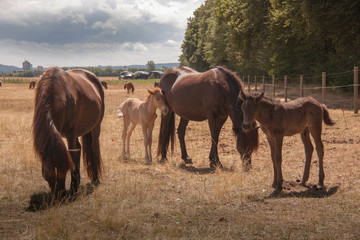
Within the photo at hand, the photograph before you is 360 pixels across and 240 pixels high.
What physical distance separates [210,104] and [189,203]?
315 cm

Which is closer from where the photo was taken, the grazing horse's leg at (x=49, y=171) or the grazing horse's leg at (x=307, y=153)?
the grazing horse's leg at (x=49, y=171)

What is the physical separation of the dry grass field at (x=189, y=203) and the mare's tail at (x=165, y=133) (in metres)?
0.50

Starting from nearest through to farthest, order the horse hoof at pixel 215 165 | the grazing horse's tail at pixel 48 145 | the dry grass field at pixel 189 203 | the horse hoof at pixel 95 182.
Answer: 1. the dry grass field at pixel 189 203
2. the grazing horse's tail at pixel 48 145
3. the horse hoof at pixel 95 182
4. the horse hoof at pixel 215 165

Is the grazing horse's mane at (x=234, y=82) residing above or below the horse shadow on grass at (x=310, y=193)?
above

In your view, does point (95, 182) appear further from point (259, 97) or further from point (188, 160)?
point (259, 97)

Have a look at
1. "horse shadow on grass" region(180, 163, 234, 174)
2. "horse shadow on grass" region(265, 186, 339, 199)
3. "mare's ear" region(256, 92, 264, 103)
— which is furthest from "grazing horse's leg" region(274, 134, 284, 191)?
"horse shadow on grass" region(180, 163, 234, 174)

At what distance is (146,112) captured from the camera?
872 centimetres

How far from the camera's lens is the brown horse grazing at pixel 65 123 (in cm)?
452

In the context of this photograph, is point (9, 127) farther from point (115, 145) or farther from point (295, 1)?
point (295, 1)

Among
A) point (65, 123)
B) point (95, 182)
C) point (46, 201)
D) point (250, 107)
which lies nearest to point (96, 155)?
point (95, 182)

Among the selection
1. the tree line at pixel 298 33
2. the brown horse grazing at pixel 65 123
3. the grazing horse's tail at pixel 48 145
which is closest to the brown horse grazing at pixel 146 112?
the brown horse grazing at pixel 65 123

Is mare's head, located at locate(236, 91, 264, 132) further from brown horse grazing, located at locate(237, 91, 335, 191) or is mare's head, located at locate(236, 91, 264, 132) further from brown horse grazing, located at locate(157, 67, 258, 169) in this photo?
brown horse grazing, located at locate(157, 67, 258, 169)

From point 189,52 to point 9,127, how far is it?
193ft

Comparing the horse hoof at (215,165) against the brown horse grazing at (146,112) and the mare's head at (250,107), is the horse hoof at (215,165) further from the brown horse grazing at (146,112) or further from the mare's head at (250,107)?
the mare's head at (250,107)
